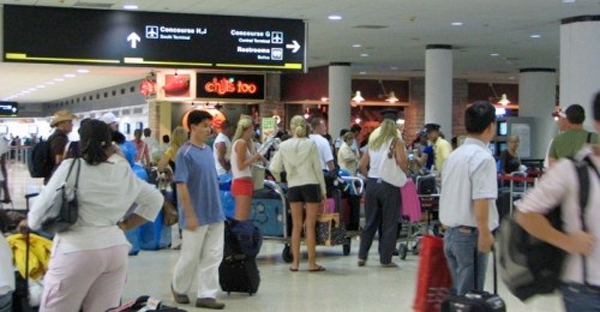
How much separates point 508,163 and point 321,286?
666 cm

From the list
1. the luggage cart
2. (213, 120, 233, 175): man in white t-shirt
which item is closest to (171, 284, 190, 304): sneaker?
the luggage cart

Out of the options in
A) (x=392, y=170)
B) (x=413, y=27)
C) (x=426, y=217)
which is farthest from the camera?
(x=413, y=27)

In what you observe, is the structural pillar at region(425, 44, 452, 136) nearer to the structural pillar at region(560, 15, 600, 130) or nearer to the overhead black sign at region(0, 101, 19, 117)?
the structural pillar at region(560, 15, 600, 130)

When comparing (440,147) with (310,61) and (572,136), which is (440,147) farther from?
(310,61)

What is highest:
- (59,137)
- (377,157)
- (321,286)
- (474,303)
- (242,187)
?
(59,137)

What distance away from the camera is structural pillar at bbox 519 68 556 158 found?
2266 cm

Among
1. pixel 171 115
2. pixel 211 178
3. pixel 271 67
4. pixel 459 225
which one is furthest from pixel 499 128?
pixel 459 225

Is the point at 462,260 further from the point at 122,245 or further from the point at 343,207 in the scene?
the point at 343,207

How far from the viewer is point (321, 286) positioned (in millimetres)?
8586

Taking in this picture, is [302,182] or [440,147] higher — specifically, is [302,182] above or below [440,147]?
below

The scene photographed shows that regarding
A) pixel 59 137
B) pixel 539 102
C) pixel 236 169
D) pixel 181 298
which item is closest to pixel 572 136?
pixel 181 298

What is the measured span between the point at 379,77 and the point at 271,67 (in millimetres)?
15309

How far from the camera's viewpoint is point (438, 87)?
59.3 ft

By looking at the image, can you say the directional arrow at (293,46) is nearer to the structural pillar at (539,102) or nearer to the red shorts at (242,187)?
the red shorts at (242,187)
